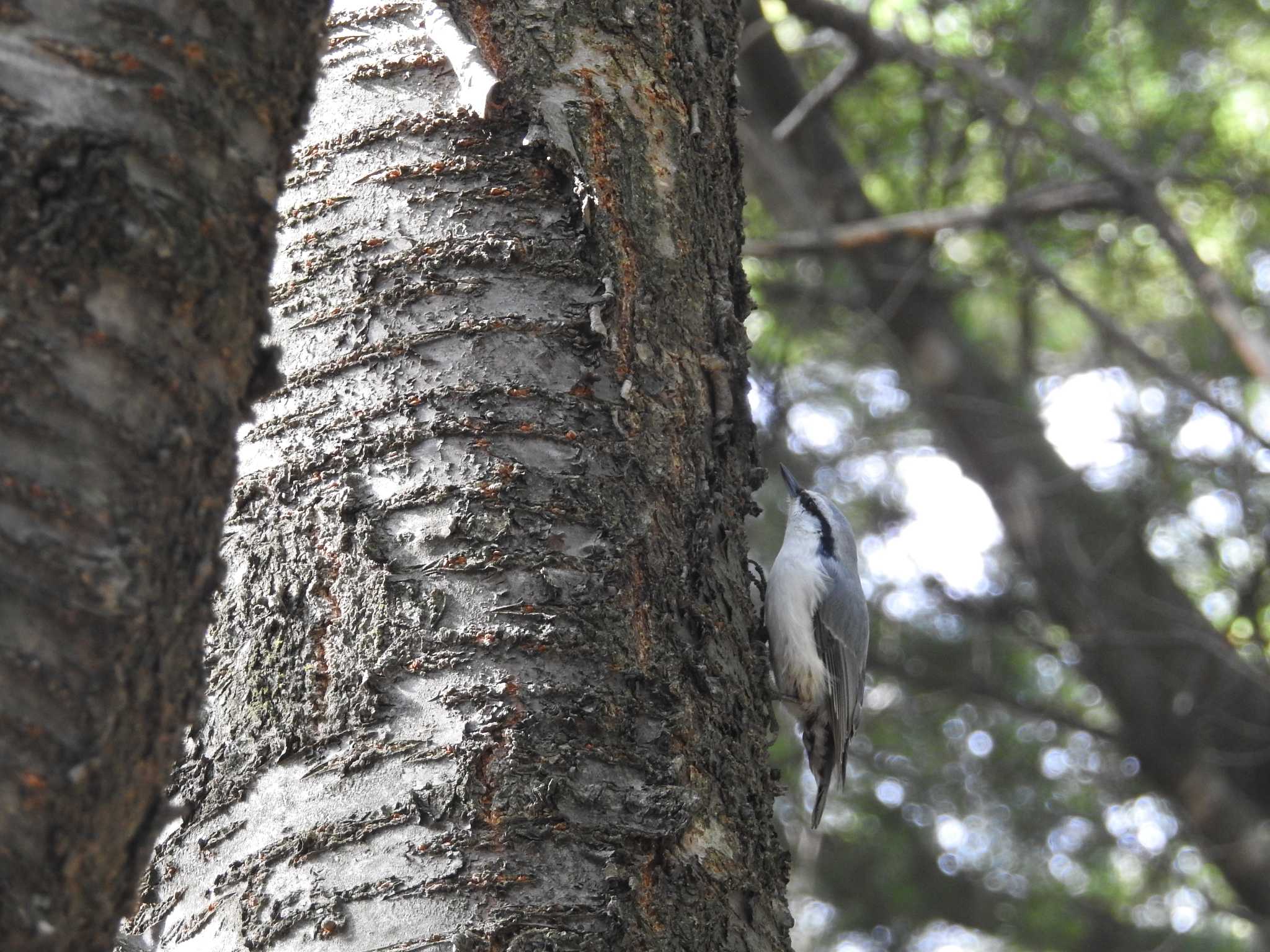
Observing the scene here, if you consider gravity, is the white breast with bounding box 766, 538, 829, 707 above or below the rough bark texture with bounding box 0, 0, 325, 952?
above

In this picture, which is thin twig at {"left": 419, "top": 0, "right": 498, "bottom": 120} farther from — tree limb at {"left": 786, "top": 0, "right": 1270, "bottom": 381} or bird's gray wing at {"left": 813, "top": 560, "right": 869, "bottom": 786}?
tree limb at {"left": 786, "top": 0, "right": 1270, "bottom": 381}

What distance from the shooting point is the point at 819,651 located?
11.9 ft

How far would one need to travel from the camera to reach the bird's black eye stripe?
12.8 ft

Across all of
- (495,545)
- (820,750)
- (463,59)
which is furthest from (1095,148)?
(495,545)

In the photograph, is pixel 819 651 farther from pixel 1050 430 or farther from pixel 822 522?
pixel 1050 430

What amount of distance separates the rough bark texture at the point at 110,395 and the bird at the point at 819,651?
8.79 ft

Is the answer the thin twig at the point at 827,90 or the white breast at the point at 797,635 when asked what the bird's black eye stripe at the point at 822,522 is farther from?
the thin twig at the point at 827,90

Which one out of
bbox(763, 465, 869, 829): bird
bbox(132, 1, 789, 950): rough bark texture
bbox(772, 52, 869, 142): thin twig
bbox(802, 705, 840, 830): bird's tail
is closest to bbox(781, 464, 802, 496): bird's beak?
bbox(763, 465, 869, 829): bird

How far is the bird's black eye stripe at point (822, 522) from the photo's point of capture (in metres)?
3.90

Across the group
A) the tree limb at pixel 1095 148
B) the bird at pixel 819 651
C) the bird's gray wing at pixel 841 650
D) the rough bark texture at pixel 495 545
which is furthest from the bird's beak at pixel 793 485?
the tree limb at pixel 1095 148

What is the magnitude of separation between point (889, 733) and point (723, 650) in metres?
6.84

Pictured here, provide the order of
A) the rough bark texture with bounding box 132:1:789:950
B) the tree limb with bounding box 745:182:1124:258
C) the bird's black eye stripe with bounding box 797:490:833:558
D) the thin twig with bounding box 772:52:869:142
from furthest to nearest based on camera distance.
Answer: the tree limb with bounding box 745:182:1124:258
the thin twig with bounding box 772:52:869:142
the bird's black eye stripe with bounding box 797:490:833:558
the rough bark texture with bounding box 132:1:789:950

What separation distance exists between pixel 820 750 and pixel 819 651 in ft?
1.04

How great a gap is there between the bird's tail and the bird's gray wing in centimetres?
2
